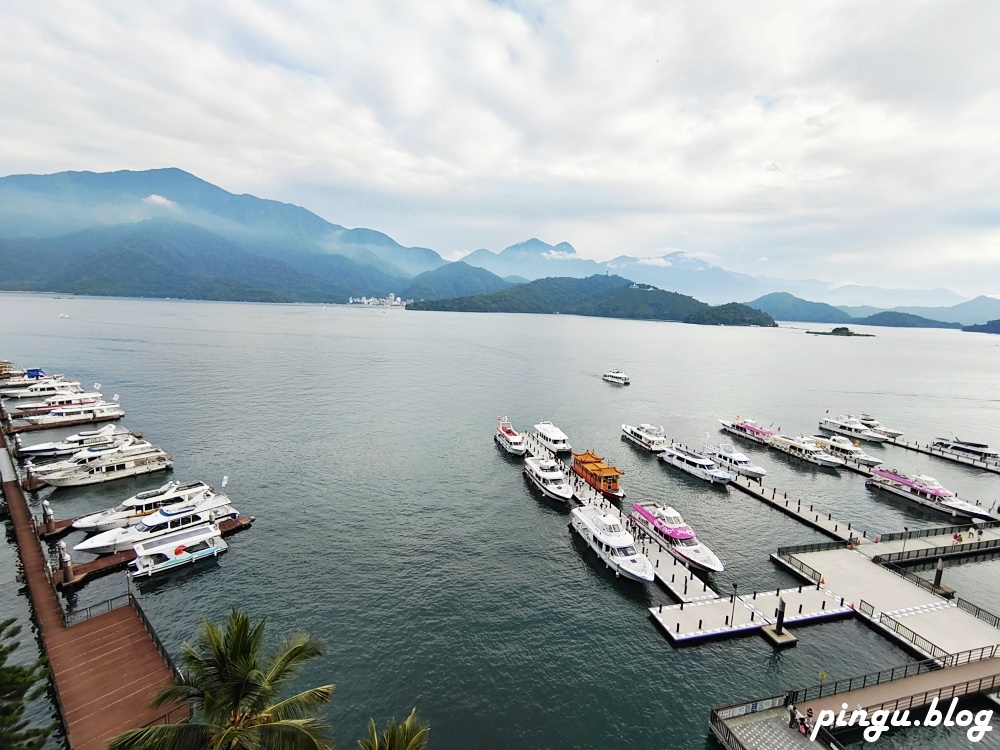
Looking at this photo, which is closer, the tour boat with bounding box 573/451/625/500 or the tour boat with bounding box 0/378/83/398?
the tour boat with bounding box 573/451/625/500

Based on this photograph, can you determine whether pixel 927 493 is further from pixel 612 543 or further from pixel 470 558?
pixel 470 558

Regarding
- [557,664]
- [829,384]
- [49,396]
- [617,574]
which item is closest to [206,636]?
[557,664]

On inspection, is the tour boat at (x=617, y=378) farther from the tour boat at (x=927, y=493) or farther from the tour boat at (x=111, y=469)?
the tour boat at (x=111, y=469)

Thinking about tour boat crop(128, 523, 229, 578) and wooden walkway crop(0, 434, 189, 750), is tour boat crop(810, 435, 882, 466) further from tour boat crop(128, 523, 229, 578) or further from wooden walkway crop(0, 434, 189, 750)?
wooden walkway crop(0, 434, 189, 750)

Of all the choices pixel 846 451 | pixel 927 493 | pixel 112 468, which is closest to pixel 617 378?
pixel 846 451

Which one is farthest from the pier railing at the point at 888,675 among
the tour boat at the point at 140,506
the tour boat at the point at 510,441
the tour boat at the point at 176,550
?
the tour boat at the point at 140,506

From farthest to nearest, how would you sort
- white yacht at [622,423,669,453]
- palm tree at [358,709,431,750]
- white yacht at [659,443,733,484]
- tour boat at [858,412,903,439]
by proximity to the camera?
tour boat at [858,412,903,439] < white yacht at [622,423,669,453] < white yacht at [659,443,733,484] < palm tree at [358,709,431,750]

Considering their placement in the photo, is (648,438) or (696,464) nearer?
(696,464)

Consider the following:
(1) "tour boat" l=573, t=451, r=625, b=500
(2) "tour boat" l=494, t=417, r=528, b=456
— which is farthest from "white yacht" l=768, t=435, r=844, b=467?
(2) "tour boat" l=494, t=417, r=528, b=456
